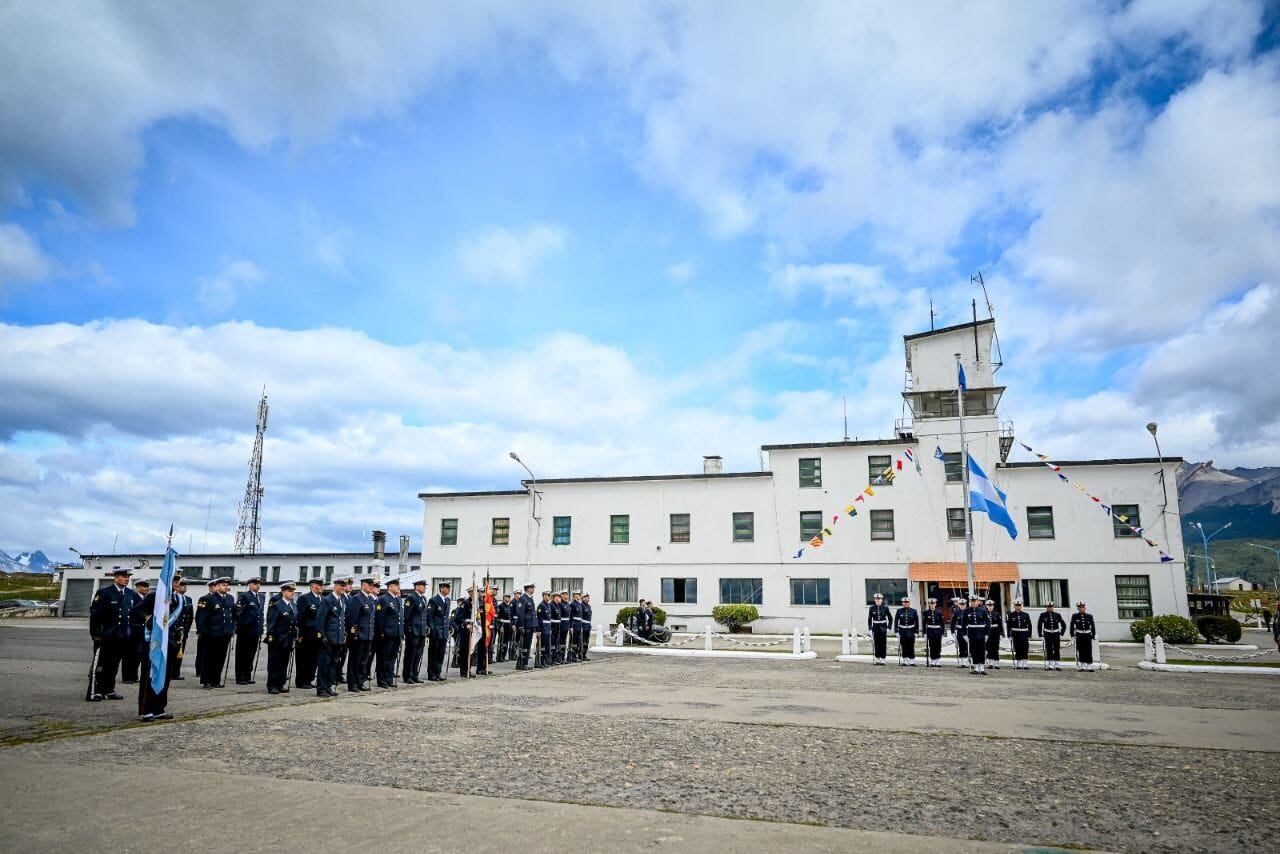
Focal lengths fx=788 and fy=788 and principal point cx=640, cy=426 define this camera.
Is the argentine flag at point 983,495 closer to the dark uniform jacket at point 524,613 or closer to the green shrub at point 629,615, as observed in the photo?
the green shrub at point 629,615

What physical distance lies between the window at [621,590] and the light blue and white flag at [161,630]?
3010 cm

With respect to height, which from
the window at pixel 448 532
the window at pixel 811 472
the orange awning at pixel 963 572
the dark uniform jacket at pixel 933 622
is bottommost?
the dark uniform jacket at pixel 933 622

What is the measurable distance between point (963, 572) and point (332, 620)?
28.7 meters

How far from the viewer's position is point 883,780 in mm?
7281

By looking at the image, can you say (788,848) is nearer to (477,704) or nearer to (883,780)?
(883,780)

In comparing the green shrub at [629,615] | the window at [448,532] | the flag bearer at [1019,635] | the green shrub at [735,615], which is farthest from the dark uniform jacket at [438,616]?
the window at [448,532]

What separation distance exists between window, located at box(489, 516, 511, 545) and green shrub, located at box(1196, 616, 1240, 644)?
31.1 meters

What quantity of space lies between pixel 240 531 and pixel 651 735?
72798mm

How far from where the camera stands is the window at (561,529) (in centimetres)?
4084

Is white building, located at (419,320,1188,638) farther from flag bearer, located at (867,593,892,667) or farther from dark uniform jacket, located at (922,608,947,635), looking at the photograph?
flag bearer, located at (867,593,892,667)

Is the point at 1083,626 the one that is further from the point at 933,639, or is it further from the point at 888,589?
the point at 888,589

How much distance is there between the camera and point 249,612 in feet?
52.4

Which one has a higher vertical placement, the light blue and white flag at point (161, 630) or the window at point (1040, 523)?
the window at point (1040, 523)

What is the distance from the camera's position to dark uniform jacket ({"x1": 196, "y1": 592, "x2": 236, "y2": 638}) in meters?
14.9
